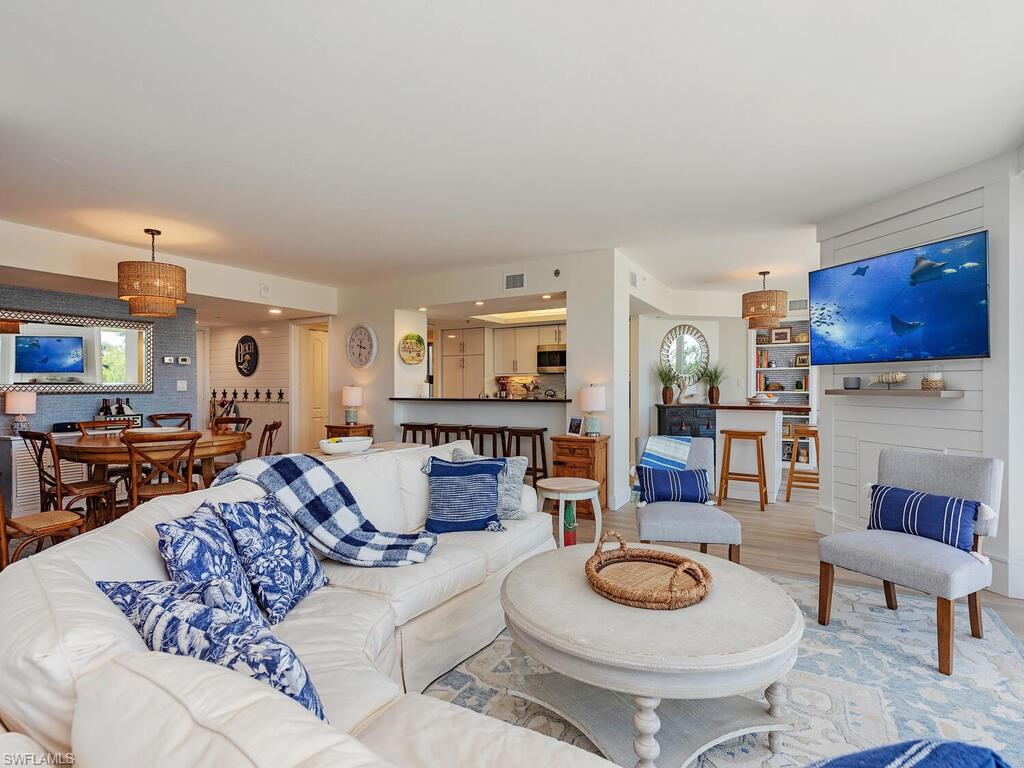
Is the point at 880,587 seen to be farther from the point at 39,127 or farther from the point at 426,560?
the point at 39,127

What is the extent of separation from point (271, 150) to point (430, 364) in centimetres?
694

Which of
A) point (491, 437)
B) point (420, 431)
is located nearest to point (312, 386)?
point (420, 431)

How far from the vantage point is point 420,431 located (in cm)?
681

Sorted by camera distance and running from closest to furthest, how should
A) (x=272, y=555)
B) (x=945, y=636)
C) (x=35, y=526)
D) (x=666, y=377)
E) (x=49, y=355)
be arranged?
(x=272, y=555)
(x=945, y=636)
(x=35, y=526)
(x=49, y=355)
(x=666, y=377)

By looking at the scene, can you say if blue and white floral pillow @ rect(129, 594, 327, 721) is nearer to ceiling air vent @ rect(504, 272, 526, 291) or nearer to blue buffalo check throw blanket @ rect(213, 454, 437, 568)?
blue buffalo check throw blanket @ rect(213, 454, 437, 568)

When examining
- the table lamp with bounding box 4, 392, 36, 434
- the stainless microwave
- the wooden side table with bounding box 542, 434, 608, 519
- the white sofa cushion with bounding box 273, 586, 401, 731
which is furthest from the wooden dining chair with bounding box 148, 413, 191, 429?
the white sofa cushion with bounding box 273, 586, 401, 731

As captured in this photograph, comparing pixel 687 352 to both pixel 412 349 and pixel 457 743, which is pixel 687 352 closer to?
pixel 412 349

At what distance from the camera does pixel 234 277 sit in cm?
616

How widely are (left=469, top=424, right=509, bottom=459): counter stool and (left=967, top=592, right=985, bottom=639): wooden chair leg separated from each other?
13.7ft

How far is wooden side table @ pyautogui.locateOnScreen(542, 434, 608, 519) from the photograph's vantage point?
5.05 meters

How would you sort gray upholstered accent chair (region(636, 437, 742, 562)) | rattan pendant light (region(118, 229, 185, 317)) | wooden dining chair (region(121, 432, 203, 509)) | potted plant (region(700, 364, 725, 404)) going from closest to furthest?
gray upholstered accent chair (region(636, 437, 742, 562))
wooden dining chair (region(121, 432, 203, 509))
rattan pendant light (region(118, 229, 185, 317))
potted plant (region(700, 364, 725, 404))

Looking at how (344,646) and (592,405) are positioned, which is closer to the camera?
(344,646)

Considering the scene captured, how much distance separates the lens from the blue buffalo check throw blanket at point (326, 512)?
2.29 metres

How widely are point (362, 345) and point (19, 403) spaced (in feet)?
11.4
